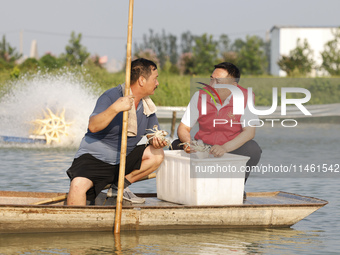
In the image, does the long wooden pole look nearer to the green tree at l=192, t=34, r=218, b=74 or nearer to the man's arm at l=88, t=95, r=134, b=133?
the man's arm at l=88, t=95, r=134, b=133

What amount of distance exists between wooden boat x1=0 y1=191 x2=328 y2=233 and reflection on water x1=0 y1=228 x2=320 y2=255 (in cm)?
8

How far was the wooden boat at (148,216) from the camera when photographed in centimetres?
699

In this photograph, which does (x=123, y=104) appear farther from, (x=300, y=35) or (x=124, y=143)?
(x=300, y=35)

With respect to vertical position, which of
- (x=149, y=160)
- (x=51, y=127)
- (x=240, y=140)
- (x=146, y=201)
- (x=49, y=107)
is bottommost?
(x=146, y=201)

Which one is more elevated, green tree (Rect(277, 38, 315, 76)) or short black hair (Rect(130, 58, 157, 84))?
green tree (Rect(277, 38, 315, 76))

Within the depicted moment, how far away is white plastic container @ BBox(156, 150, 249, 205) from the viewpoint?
23.4 feet

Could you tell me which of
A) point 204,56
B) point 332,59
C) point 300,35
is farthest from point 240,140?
point 300,35

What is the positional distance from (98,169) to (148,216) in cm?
74

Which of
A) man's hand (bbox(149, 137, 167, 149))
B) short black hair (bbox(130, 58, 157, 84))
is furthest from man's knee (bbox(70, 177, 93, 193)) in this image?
short black hair (bbox(130, 58, 157, 84))

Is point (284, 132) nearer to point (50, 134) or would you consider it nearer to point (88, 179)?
point (50, 134)

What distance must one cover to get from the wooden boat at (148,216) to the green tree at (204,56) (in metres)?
35.4

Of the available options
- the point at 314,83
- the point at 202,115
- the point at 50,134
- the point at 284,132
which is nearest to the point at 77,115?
the point at 50,134

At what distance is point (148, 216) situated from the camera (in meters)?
7.21

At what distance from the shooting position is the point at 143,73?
721 cm
